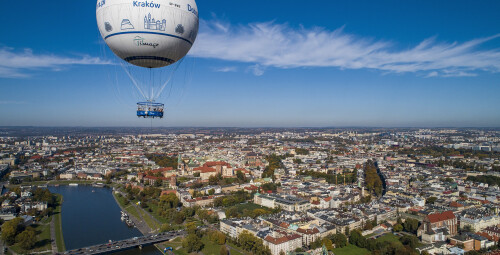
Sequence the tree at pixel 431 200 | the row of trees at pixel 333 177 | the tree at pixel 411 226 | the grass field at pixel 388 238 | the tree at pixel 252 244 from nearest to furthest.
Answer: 1. the tree at pixel 252 244
2. the grass field at pixel 388 238
3. the tree at pixel 411 226
4. the tree at pixel 431 200
5. the row of trees at pixel 333 177

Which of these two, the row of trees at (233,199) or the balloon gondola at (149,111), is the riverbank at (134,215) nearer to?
the row of trees at (233,199)

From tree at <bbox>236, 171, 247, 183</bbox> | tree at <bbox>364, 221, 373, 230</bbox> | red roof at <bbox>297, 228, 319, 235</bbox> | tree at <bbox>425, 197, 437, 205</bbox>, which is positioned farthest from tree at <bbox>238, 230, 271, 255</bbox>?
tree at <bbox>236, 171, 247, 183</bbox>

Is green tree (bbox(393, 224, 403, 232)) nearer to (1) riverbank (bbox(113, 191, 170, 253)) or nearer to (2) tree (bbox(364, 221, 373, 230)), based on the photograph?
(2) tree (bbox(364, 221, 373, 230))

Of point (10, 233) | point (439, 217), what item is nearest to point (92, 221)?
point (10, 233)

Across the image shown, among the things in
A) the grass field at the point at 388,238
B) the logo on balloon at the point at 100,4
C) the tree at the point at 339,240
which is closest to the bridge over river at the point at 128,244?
the tree at the point at 339,240

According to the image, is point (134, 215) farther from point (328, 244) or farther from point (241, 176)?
point (241, 176)

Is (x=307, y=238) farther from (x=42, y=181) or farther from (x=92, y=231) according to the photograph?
(x=42, y=181)
